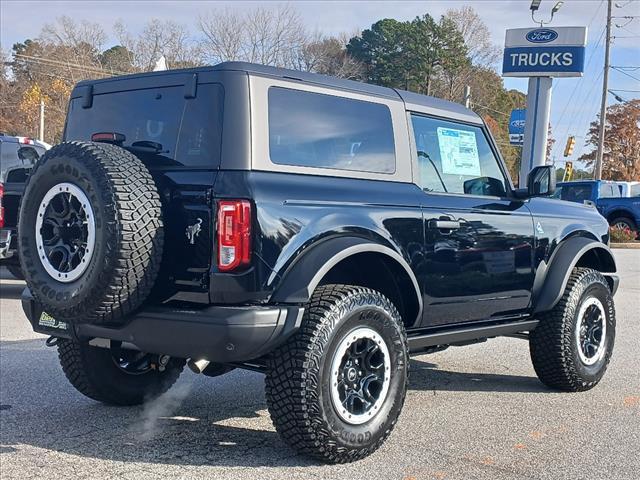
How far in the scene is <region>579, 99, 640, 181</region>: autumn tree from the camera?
53406 mm

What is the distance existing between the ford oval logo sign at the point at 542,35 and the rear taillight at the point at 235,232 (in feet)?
67.8

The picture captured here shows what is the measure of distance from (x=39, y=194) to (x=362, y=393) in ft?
6.55

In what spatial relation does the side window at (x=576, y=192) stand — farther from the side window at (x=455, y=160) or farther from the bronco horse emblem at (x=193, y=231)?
the bronco horse emblem at (x=193, y=231)

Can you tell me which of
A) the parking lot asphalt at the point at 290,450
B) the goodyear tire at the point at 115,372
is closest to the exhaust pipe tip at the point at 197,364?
the parking lot asphalt at the point at 290,450

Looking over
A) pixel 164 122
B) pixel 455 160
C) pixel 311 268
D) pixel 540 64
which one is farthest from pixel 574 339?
pixel 540 64

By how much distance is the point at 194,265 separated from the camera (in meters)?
3.89

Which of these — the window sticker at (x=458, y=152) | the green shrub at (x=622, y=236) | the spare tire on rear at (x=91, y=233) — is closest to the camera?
the spare tire on rear at (x=91, y=233)

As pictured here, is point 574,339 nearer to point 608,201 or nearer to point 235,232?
point 235,232

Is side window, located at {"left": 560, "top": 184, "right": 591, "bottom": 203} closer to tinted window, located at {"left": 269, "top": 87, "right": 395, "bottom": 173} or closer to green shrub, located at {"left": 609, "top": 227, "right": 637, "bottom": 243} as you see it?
green shrub, located at {"left": 609, "top": 227, "right": 637, "bottom": 243}

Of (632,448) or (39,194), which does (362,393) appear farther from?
(39,194)

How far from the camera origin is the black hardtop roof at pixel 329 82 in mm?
4098

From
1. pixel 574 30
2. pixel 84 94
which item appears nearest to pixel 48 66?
pixel 574 30

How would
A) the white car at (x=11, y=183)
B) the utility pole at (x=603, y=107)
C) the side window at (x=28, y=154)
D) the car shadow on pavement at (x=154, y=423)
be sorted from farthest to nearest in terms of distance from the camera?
the utility pole at (x=603, y=107) → the side window at (x=28, y=154) → the white car at (x=11, y=183) → the car shadow on pavement at (x=154, y=423)

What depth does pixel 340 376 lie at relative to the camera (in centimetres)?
413
